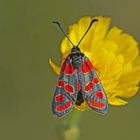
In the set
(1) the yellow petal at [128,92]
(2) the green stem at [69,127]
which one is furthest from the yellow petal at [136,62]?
(2) the green stem at [69,127]

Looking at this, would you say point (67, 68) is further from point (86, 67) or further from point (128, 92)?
point (128, 92)

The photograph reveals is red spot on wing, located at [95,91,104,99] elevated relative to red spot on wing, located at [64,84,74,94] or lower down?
lower down

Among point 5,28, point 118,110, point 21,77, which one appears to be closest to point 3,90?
point 21,77

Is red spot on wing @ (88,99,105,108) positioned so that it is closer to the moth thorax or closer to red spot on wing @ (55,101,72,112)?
red spot on wing @ (55,101,72,112)

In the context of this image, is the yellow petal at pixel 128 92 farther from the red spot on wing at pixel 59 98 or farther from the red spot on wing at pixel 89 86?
the red spot on wing at pixel 59 98

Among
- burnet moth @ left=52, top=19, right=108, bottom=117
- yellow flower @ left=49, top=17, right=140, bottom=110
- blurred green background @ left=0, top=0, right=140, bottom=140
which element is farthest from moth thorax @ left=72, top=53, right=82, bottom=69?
blurred green background @ left=0, top=0, right=140, bottom=140

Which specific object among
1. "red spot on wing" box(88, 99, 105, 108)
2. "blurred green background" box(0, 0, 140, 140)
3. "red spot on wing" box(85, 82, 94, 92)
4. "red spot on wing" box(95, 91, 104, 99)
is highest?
"blurred green background" box(0, 0, 140, 140)
